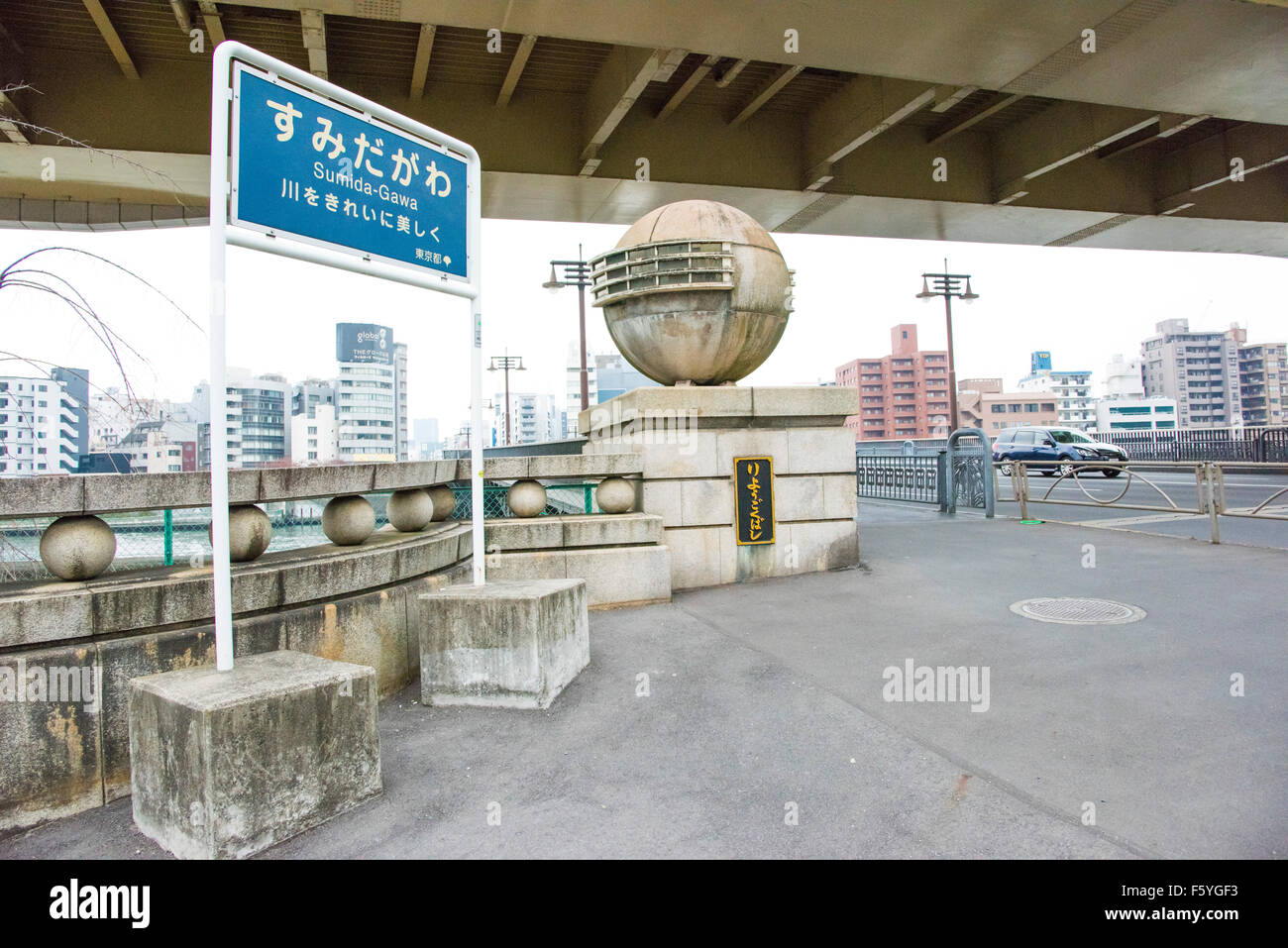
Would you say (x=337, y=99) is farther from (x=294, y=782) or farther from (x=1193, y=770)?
(x=1193, y=770)

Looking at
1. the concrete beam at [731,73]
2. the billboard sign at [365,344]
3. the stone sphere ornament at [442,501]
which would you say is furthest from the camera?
the billboard sign at [365,344]

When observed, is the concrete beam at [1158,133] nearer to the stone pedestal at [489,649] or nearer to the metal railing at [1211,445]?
the stone pedestal at [489,649]

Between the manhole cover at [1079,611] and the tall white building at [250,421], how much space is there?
607 centimetres

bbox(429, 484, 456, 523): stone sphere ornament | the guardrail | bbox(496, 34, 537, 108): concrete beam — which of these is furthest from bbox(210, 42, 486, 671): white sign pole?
the guardrail

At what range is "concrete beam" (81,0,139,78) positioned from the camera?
27.4 feet

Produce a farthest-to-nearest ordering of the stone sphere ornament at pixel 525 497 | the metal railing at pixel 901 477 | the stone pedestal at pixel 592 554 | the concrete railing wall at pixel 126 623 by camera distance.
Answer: the metal railing at pixel 901 477 < the stone sphere ornament at pixel 525 497 < the stone pedestal at pixel 592 554 < the concrete railing wall at pixel 126 623

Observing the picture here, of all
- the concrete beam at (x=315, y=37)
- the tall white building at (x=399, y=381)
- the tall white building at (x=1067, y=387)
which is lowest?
→ the concrete beam at (x=315, y=37)

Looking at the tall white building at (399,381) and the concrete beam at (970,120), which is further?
the tall white building at (399,381)

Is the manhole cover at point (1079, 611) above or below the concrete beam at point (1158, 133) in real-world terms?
below

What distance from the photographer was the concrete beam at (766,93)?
10.7 m

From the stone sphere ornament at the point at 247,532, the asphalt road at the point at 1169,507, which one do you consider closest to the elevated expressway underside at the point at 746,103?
the stone sphere ornament at the point at 247,532

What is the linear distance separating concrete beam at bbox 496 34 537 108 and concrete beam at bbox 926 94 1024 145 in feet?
24.9

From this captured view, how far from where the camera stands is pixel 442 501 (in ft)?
20.2

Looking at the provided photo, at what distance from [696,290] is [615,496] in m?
2.51
